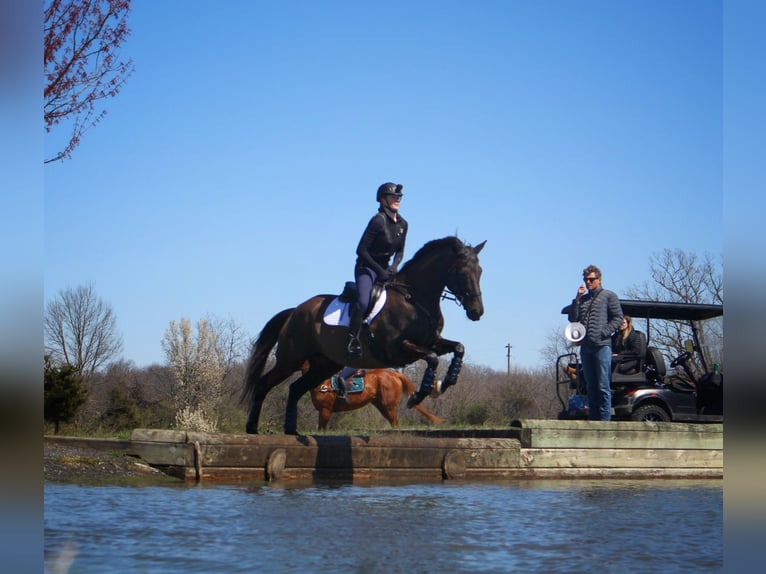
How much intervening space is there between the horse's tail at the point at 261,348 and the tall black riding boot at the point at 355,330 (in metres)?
1.69

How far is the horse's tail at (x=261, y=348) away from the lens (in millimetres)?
12039

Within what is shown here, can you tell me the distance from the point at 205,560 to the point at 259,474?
482 cm

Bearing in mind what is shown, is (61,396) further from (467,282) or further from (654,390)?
(654,390)

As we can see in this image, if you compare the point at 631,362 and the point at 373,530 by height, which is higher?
the point at 631,362

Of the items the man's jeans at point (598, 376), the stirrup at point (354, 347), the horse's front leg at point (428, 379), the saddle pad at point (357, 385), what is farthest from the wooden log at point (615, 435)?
the saddle pad at point (357, 385)

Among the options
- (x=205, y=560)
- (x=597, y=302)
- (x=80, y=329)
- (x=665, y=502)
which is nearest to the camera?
(x=205, y=560)

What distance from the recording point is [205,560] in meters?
4.84

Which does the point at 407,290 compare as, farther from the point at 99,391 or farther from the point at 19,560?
the point at 99,391

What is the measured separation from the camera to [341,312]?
35.3ft

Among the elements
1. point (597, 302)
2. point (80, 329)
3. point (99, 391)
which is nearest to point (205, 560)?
point (597, 302)

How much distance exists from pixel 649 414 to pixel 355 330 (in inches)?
268

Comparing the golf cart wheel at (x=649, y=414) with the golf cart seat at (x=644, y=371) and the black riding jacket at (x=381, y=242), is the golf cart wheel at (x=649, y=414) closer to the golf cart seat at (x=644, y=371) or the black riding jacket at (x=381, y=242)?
the golf cart seat at (x=644, y=371)

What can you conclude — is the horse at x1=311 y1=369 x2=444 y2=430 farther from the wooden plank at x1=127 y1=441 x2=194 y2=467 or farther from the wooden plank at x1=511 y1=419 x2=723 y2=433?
the wooden plank at x1=127 y1=441 x2=194 y2=467

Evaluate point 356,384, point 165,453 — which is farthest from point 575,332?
point 356,384
